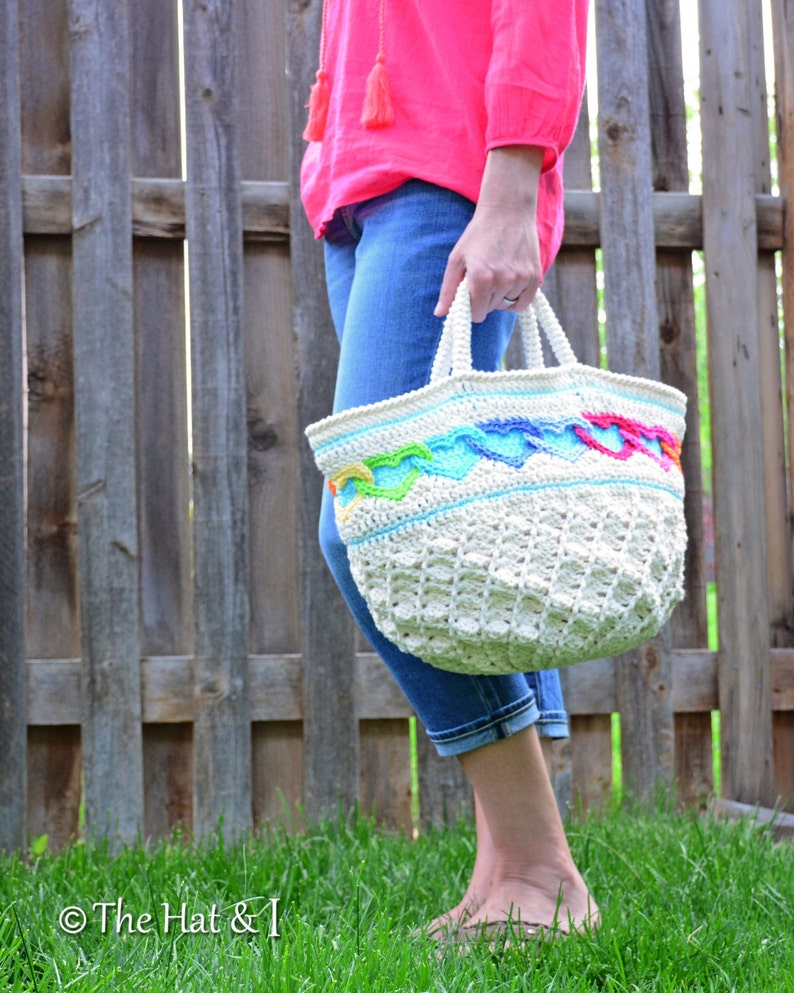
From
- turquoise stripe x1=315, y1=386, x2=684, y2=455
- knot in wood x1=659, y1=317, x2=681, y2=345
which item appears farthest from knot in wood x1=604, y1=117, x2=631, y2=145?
turquoise stripe x1=315, y1=386, x2=684, y2=455

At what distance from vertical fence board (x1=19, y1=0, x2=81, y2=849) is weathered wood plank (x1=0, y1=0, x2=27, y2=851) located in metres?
0.04

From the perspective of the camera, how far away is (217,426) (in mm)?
2305

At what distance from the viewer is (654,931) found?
53.3 inches

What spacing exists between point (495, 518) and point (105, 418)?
1352mm

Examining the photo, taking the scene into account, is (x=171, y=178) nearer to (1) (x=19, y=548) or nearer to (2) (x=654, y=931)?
(1) (x=19, y=548)

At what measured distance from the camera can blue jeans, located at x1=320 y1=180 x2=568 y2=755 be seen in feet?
4.42

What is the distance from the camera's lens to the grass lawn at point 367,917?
1168mm

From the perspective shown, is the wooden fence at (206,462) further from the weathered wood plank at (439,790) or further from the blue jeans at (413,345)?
the blue jeans at (413,345)

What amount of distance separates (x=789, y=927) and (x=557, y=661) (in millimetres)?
601

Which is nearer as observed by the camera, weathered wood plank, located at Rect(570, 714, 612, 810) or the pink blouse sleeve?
the pink blouse sleeve

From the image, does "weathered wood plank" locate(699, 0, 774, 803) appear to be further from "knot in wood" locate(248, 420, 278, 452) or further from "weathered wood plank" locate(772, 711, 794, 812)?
"knot in wood" locate(248, 420, 278, 452)

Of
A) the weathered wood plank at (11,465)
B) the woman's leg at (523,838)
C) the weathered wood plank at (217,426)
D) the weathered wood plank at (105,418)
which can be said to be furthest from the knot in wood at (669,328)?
the weathered wood plank at (11,465)

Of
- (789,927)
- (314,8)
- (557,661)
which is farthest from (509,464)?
(314,8)

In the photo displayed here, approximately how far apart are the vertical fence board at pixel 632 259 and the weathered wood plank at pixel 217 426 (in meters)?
0.87
